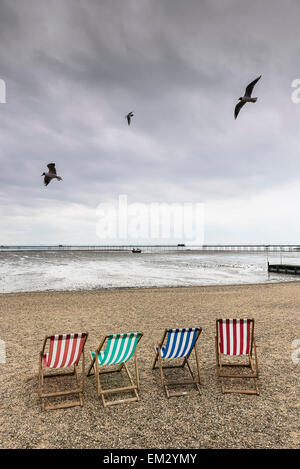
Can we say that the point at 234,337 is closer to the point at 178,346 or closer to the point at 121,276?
the point at 178,346

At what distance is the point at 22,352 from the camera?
6.00 meters

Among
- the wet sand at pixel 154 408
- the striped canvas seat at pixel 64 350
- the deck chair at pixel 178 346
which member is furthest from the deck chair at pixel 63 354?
the deck chair at pixel 178 346

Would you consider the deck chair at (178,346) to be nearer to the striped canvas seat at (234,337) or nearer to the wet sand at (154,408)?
the wet sand at (154,408)

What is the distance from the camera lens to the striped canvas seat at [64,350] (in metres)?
3.94

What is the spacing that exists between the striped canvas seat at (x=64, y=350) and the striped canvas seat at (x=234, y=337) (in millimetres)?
2140

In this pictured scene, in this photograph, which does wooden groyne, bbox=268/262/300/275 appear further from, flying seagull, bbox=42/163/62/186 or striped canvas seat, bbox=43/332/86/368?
striped canvas seat, bbox=43/332/86/368

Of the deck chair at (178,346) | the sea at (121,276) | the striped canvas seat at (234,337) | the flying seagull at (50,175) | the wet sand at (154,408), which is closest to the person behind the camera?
the wet sand at (154,408)

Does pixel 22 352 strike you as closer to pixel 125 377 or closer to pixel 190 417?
pixel 125 377

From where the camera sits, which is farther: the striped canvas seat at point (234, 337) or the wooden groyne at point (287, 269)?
the wooden groyne at point (287, 269)

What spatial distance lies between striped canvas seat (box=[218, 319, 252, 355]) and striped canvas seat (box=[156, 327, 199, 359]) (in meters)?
0.50


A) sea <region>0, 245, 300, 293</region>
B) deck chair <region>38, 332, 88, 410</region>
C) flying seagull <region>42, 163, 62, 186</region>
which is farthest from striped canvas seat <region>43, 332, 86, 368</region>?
sea <region>0, 245, 300, 293</region>
